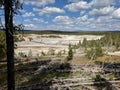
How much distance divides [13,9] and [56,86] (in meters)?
9.29

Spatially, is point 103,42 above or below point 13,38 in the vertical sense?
below

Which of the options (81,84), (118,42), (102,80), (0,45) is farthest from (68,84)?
(118,42)

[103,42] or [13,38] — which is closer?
[13,38]

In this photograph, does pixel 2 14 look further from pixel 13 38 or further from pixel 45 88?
pixel 45 88

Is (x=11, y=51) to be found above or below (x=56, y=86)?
above

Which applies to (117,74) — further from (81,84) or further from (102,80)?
(81,84)

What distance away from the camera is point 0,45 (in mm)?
56250

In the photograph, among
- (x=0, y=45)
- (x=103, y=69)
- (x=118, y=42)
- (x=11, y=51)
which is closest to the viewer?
(x=11, y=51)

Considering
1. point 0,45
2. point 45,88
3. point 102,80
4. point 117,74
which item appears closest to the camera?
point 45,88

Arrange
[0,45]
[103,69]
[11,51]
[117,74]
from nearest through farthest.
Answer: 1. [11,51]
2. [117,74]
3. [103,69]
4. [0,45]

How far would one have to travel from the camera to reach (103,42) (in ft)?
496

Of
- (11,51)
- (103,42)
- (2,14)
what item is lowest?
(103,42)

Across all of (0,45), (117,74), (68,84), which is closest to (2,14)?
(68,84)

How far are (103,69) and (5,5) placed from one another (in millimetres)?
18064
